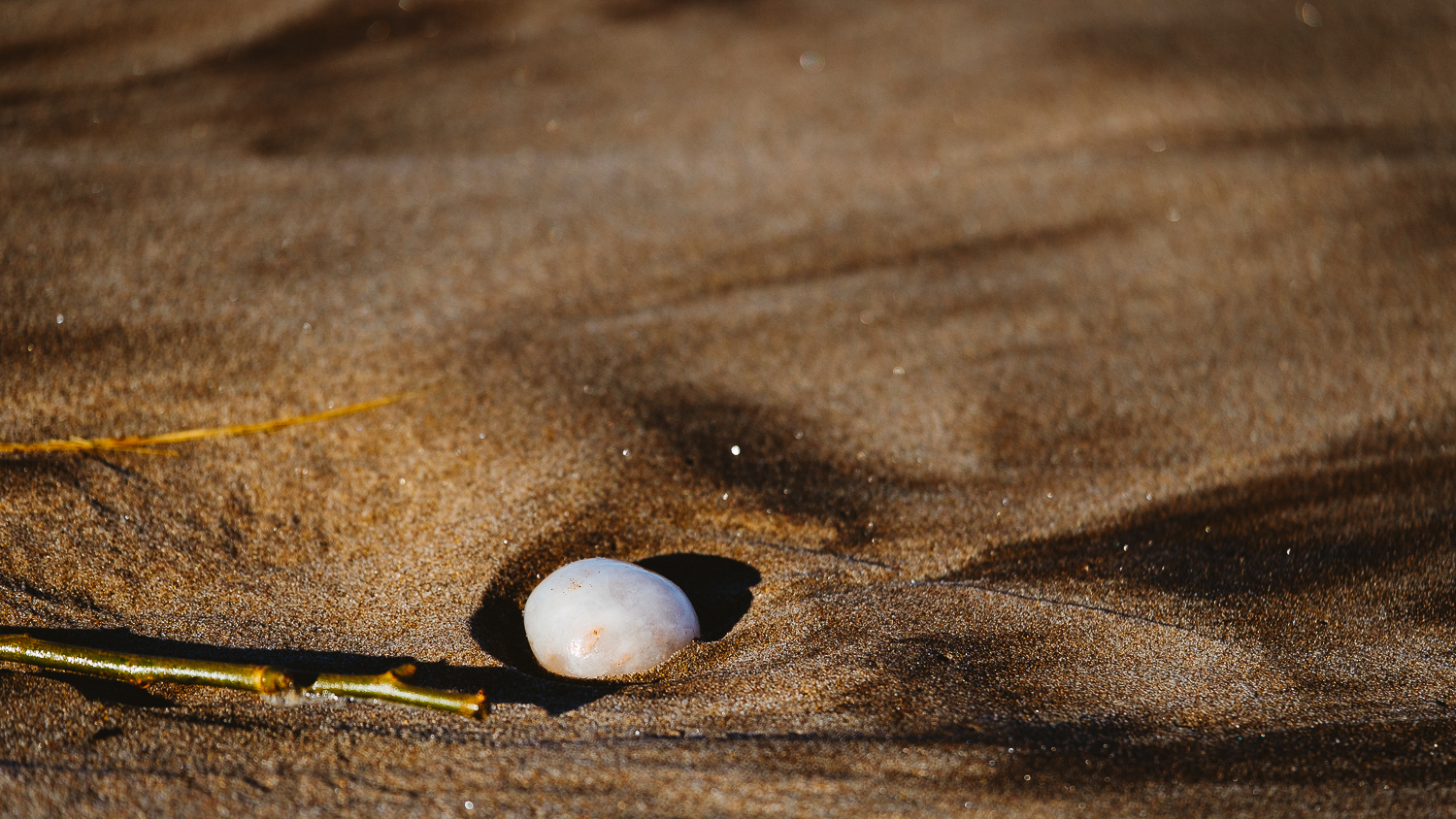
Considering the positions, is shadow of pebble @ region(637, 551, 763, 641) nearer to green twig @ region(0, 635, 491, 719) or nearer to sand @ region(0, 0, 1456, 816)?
sand @ region(0, 0, 1456, 816)

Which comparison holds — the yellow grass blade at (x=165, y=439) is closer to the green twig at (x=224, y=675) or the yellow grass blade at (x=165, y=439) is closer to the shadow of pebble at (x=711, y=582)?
the green twig at (x=224, y=675)

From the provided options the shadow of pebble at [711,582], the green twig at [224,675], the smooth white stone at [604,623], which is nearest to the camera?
the green twig at [224,675]

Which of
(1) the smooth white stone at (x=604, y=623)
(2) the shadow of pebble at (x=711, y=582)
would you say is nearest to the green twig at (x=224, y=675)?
(1) the smooth white stone at (x=604, y=623)

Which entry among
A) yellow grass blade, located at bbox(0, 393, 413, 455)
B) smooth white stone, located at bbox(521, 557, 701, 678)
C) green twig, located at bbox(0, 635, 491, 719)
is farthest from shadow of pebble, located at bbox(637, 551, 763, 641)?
yellow grass blade, located at bbox(0, 393, 413, 455)

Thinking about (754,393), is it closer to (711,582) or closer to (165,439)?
(711,582)

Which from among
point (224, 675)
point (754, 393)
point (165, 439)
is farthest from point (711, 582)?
point (165, 439)
